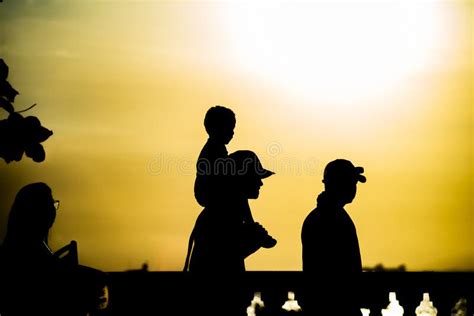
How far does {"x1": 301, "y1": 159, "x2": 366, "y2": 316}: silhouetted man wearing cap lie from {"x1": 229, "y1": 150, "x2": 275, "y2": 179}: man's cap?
1.84ft

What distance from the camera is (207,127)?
8148mm

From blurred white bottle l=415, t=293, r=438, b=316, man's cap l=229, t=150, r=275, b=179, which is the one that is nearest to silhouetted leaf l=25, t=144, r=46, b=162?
man's cap l=229, t=150, r=275, b=179

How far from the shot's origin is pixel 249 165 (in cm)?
764

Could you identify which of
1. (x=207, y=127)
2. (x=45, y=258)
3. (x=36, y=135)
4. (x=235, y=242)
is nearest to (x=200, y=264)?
(x=235, y=242)

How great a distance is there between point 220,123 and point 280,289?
2.07 m

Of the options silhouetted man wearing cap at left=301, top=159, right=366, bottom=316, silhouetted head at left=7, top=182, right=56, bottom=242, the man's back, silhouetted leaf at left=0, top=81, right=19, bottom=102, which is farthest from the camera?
the man's back

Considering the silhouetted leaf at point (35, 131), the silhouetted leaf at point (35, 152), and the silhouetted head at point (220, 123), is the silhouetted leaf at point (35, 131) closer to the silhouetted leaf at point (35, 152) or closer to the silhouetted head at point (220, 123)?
the silhouetted leaf at point (35, 152)

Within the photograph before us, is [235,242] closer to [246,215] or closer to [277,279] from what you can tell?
[246,215]

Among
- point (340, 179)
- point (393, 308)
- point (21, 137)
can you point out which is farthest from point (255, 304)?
point (21, 137)

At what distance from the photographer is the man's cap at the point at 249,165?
300 inches

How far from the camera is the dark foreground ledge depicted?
891 cm

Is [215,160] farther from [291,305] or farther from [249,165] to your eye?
[291,305]

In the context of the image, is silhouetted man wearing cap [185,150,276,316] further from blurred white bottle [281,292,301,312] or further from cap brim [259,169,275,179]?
blurred white bottle [281,292,301,312]

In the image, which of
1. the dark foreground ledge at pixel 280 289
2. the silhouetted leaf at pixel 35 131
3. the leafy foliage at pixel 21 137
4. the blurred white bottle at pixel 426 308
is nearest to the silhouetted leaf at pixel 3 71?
the leafy foliage at pixel 21 137
